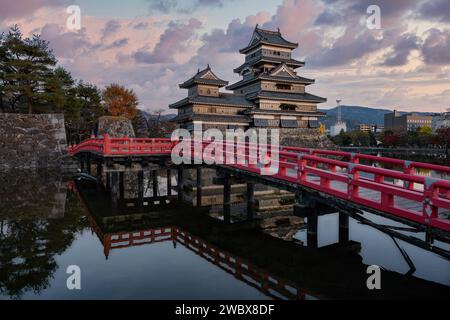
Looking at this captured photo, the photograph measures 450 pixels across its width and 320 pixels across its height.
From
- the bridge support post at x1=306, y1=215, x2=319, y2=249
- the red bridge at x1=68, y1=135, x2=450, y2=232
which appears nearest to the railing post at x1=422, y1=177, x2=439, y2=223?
the red bridge at x1=68, y1=135, x2=450, y2=232

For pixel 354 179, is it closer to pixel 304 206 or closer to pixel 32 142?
pixel 304 206

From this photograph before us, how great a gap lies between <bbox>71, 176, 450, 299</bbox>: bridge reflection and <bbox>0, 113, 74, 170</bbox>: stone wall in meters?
16.4

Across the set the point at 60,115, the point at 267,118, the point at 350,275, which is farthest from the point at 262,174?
the point at 267,118

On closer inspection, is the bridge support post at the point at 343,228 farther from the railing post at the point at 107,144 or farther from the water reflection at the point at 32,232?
the railing post at the point at 107,144

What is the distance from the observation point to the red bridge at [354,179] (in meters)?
6.93

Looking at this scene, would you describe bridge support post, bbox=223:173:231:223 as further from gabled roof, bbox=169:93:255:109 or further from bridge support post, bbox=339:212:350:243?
gabled roof, bbox=169:93:255:109

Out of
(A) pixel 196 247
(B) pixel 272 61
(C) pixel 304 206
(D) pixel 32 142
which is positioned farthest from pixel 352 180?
(B) pixel 272 61

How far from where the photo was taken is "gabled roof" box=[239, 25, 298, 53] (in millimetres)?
46872

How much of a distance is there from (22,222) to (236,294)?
1030 centimetres

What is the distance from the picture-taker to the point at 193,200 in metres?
19.0

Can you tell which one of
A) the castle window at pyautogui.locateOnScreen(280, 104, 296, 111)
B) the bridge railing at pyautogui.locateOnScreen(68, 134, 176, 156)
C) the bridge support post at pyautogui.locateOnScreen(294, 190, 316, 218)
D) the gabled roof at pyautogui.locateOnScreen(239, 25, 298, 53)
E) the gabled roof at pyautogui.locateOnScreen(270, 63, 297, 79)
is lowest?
the bridge support post at pyautogui.locateOnScreen(294, 190, 316, 218)

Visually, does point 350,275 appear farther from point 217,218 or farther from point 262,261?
point 217,218

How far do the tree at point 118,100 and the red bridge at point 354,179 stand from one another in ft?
108

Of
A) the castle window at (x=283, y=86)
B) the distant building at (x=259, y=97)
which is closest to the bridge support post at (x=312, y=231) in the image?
the distant building at (x=259, y=97)
